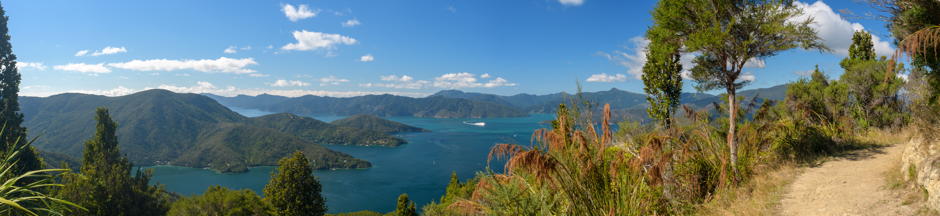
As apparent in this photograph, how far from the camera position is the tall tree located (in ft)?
81.2

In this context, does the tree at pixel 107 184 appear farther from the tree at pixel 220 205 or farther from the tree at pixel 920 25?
the tree at pixel 920 25

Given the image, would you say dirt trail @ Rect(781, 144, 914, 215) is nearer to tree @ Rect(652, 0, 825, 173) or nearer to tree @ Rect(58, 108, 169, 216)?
tree @ Rect(652, 0, 825, 173)

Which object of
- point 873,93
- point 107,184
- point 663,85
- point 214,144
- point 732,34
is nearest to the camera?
point 732,34

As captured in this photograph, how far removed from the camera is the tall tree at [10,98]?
81.2 ft

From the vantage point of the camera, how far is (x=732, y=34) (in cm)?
720

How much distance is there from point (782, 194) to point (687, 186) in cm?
217

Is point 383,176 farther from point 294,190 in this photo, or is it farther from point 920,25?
point 920,25

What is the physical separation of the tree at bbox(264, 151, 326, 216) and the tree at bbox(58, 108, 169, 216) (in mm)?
8656

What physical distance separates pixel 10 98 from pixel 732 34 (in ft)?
143

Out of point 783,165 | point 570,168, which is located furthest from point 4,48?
point 783,165

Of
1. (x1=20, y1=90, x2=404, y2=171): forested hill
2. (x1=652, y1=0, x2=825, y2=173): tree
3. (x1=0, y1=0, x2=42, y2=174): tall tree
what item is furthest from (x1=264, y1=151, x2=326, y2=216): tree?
(x1=20, y1=90, x2=404, y2=171): forested hill

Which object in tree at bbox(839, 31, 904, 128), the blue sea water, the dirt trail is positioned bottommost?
the blue sea water

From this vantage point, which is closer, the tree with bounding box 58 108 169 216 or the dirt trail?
the dirt trail

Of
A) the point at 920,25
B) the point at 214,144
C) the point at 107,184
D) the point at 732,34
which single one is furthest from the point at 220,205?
the point at 214,144
